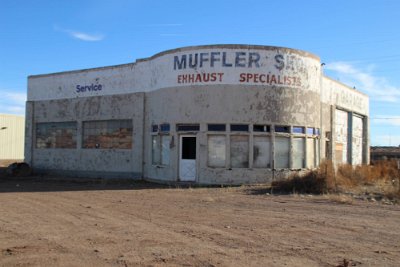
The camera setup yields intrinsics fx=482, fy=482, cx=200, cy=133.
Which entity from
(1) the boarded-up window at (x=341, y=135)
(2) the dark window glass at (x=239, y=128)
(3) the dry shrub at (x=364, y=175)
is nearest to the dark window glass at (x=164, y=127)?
(2) the dark window glass at (x=239, y=128)

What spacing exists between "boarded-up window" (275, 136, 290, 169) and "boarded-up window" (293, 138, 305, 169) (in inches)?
17.3

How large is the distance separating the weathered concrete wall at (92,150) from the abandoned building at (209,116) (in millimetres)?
58

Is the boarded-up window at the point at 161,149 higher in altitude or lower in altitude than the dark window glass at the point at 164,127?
lower

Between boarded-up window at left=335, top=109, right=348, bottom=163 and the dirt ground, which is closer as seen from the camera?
the dirt ground

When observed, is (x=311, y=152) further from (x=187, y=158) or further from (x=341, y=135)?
(x=341, y=135)

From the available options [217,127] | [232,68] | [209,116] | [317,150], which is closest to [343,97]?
[317,150]

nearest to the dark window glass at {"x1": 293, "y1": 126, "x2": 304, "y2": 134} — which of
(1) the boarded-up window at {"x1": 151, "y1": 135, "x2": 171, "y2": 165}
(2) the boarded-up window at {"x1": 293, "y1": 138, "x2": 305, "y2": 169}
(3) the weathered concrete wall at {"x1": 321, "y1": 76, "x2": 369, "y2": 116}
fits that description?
(2) the boarded-up window at {"x1": 293, "y1": 138, "x2": 305, "y2": 169}

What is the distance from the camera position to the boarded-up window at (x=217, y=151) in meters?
22.4

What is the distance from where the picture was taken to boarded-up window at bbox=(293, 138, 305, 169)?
23.3m

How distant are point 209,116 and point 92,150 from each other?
28.8ft

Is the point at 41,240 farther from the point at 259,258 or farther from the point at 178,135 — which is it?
the point at 178,135

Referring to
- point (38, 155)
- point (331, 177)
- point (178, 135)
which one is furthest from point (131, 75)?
point (331, 177)

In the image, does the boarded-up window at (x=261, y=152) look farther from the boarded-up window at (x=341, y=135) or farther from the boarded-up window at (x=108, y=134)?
the boarded-up window at (x=341, y=135)

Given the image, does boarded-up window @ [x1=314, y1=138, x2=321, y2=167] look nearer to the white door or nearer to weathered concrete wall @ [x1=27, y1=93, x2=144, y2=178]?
the white door
